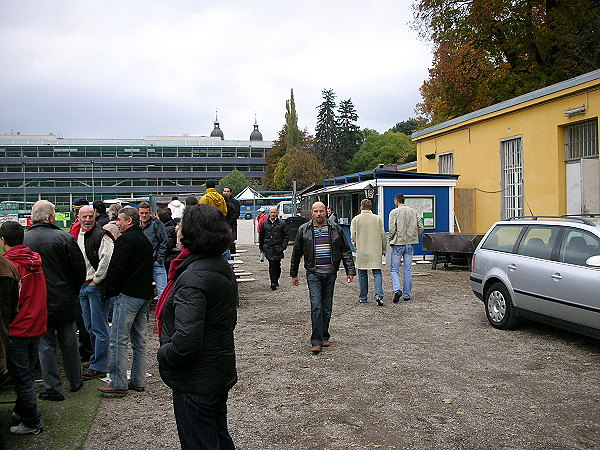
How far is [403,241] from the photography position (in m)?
11.1

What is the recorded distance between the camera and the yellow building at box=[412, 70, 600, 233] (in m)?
15.0

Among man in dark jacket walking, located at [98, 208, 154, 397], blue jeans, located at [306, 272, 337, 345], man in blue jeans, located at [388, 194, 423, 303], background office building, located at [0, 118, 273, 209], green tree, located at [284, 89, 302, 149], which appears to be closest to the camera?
man in dark jacket walking, located at [98, 208, 154, 397]

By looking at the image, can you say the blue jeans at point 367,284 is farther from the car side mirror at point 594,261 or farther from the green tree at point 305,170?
the green tree at point 305,170

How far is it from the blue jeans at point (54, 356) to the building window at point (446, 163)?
1839 centimetres

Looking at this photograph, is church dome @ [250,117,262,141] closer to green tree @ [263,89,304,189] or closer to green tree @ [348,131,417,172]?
green tree @ [263,89,304,189]

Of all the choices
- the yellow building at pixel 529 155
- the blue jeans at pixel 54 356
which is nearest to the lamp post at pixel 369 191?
the yellow building at pixel 529 155

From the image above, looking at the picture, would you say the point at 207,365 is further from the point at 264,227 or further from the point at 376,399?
the point at 264,227

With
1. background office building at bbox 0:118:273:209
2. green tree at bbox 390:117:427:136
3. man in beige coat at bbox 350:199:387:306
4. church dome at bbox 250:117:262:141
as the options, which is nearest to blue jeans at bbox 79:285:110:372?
man in beige coat at bbox 350:199:387:306

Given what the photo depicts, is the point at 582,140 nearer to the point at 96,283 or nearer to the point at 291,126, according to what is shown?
the point at 96,283

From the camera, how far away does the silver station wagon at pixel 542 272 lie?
700 centimetres

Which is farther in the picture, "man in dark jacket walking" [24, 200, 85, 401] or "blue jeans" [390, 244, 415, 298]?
"blue jeans" [390, 244, 415, 298]

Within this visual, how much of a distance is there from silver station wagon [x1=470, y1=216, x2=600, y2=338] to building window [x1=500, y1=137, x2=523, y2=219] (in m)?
9.44

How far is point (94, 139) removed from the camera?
10931cm

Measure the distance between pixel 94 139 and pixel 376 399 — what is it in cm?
11248
